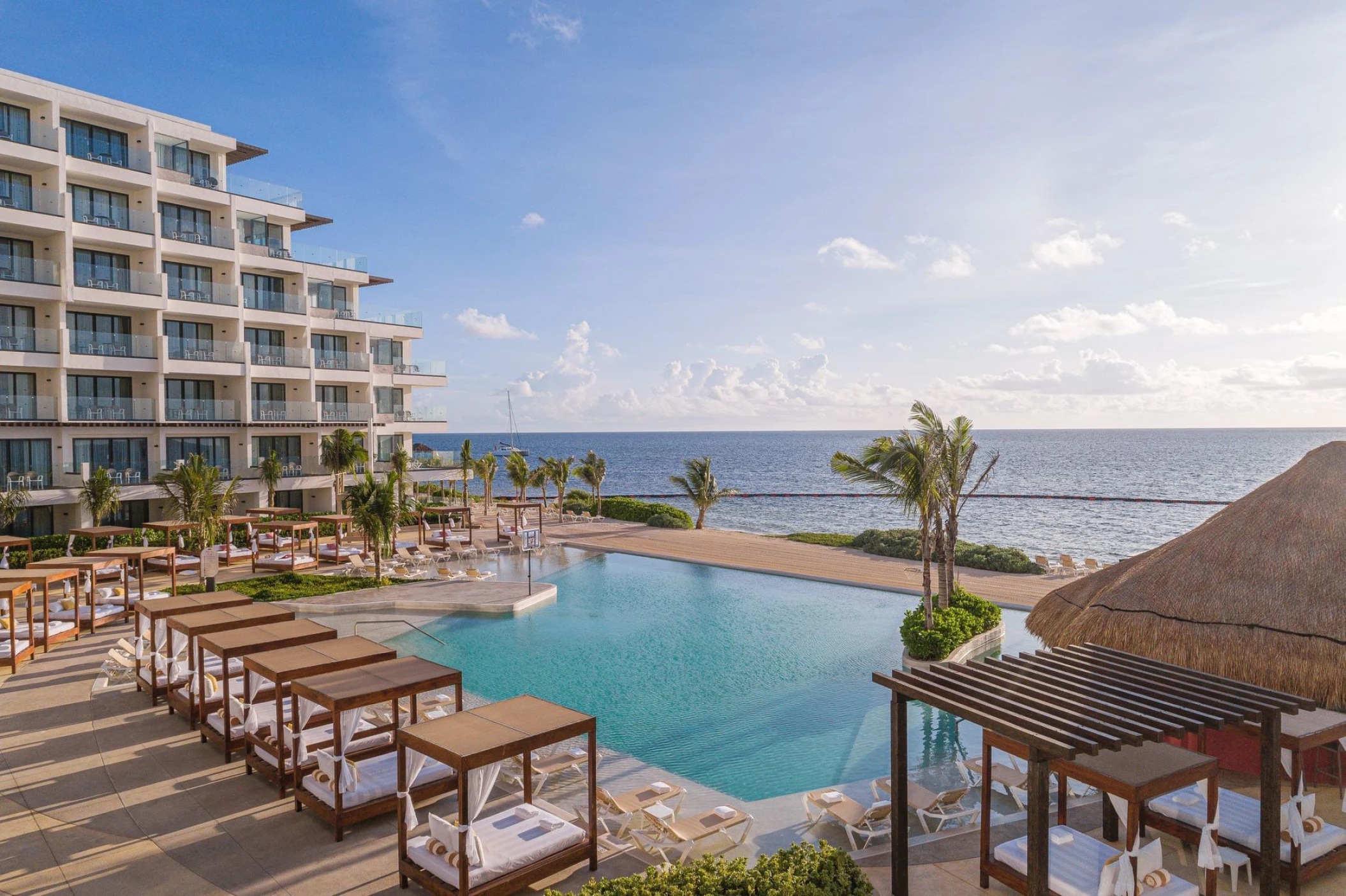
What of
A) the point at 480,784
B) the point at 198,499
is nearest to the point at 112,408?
the point at 198,499

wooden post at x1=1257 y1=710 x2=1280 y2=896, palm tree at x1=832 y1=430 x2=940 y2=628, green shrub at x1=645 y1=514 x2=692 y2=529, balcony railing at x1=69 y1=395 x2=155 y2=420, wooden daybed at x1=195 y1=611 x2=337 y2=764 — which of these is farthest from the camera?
green shrub at x1=645 y1=514 x2=692 y2=529

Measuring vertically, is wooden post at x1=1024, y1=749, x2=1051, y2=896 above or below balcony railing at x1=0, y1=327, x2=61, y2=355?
below

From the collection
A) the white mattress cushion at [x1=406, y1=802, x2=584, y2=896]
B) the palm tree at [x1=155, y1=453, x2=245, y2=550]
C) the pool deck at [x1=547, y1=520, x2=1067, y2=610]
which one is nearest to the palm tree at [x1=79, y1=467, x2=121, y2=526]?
the palm tree at [x1=155, y1=453, x2=245, y2=550]

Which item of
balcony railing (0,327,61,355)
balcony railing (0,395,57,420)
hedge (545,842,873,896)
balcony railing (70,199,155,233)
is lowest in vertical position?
hedge (545,842,873,896)

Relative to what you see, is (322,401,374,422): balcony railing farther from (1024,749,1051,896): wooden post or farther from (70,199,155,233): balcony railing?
(1024,749,1051,896): wooden post

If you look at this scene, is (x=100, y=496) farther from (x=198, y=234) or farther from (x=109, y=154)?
(x=109, y=154)

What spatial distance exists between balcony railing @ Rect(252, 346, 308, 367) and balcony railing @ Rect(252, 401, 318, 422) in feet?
5.71

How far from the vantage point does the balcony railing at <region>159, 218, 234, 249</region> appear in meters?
32.9

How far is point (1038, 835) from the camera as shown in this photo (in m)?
6.96

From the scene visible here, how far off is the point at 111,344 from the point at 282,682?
27.4 meters

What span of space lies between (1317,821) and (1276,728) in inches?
64.8

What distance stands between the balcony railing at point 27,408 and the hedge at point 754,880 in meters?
31.0

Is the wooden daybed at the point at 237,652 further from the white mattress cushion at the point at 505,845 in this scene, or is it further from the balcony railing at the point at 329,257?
the balcony railing at the point at 329,257

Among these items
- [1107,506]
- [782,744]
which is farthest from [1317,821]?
[1107,506]
